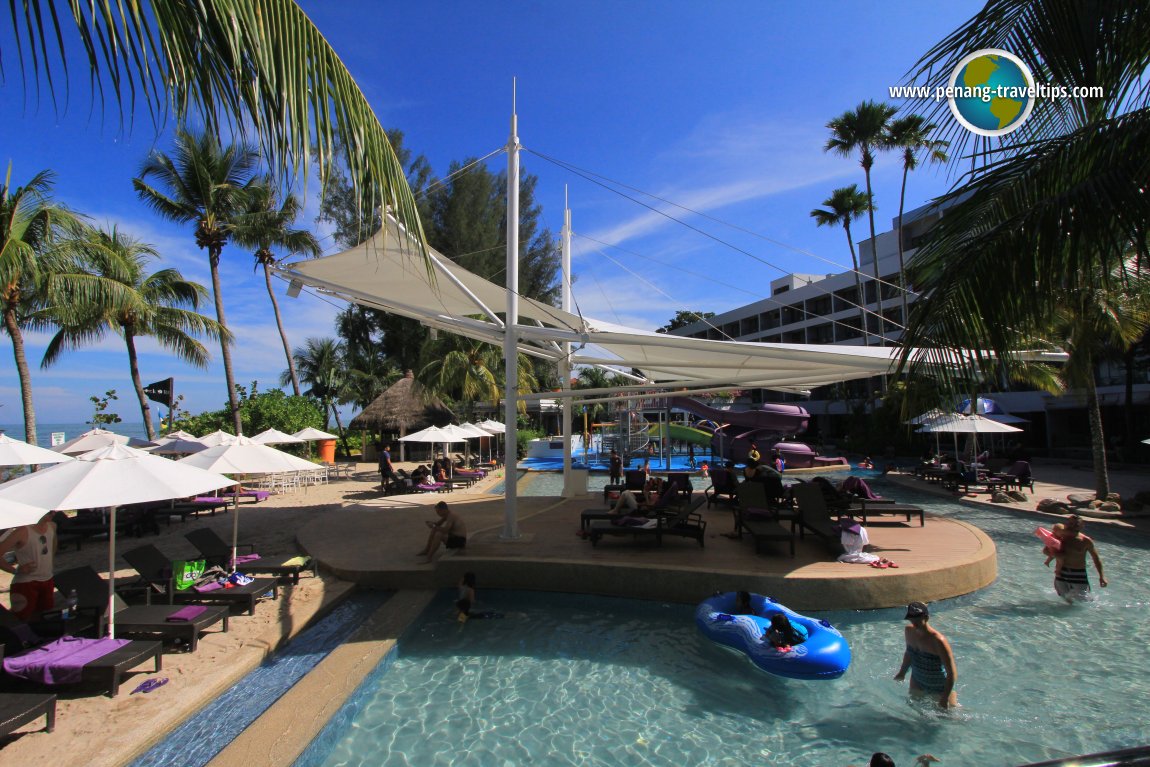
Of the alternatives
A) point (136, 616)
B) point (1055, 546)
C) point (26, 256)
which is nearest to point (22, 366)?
point (26, 256)

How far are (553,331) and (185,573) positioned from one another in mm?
5949

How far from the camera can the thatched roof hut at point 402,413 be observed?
2766 cm

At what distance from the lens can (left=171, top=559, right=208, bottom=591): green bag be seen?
7188 millimetres

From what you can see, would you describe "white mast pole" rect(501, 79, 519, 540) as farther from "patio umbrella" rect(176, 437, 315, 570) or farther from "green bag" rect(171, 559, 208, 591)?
"green bag" rect(171, 559, 208, 591)

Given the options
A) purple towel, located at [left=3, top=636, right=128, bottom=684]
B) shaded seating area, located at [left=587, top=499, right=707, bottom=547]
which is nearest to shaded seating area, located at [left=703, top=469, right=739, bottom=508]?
shaded seating area, located at [left=587, top=499, right=707, bottom=547]

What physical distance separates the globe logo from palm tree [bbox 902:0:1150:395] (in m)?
0.07

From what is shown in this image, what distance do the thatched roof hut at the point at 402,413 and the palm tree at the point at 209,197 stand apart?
7.68 m

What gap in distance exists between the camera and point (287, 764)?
165 inches

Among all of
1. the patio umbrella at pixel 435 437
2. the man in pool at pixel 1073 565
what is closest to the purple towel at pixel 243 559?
the patio umbrella at pixel 435 437

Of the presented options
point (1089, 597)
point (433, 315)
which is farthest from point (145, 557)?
point (1089, 597)

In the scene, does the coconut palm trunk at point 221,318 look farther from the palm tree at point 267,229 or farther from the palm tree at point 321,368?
the palm tree at point 321,368

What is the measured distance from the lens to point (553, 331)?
9.16 m

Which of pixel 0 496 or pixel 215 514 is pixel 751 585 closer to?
pixel 0 496

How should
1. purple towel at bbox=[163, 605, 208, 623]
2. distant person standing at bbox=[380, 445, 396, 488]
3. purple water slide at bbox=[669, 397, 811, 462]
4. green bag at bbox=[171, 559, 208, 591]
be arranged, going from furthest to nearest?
purple water slide at bbox=[669, 397, 811, 462], distant person standing at bbox=[380, 445, 396, 488], green bag at bbox=[171, 559, 208, 591], purple towel at bbox=[163, 605, 208, 623]
